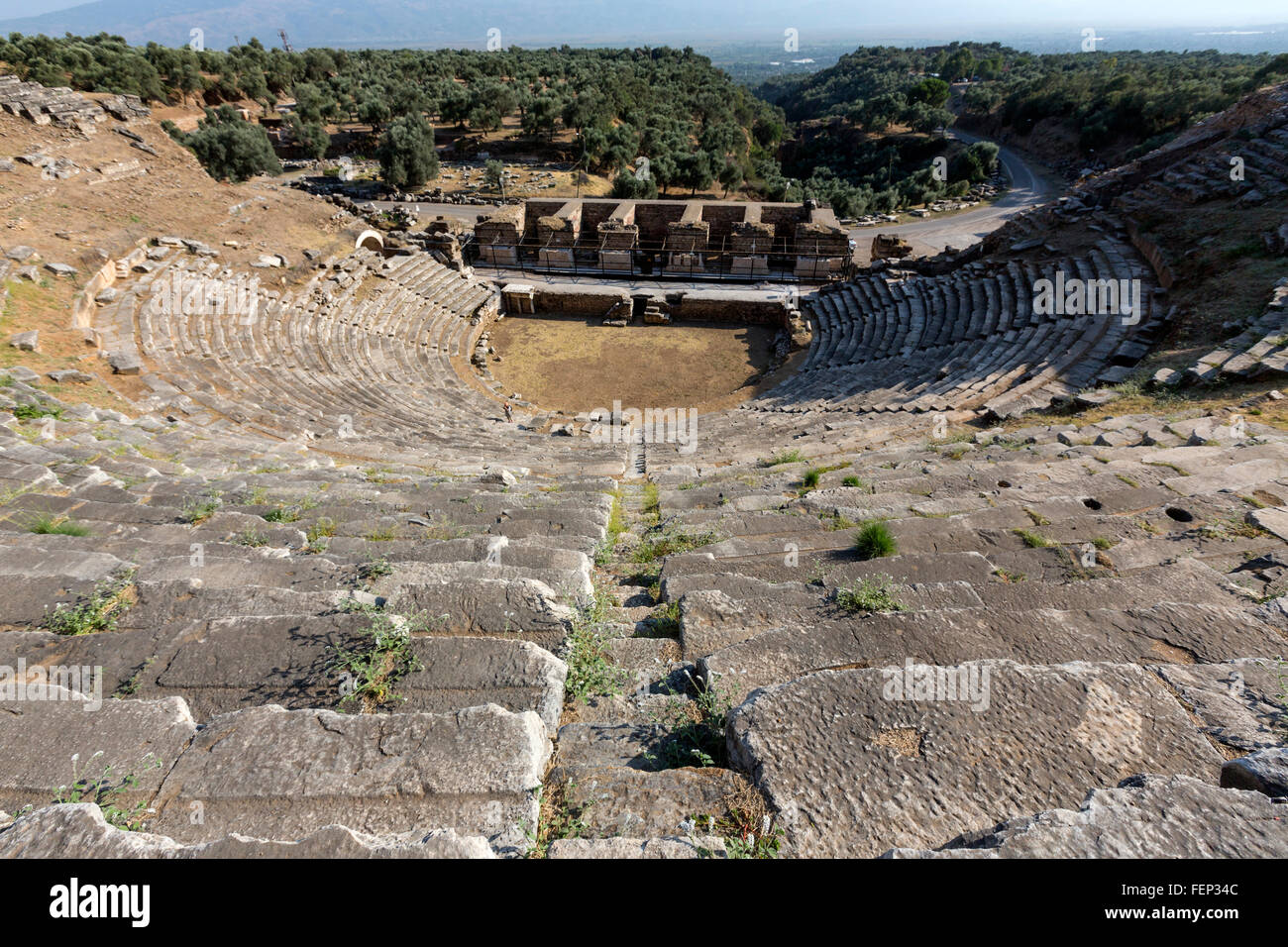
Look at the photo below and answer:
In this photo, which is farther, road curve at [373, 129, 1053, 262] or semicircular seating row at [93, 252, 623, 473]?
road curve at [373, 129, 1053, 262]

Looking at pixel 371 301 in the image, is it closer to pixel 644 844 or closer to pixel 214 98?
pixel 644 844

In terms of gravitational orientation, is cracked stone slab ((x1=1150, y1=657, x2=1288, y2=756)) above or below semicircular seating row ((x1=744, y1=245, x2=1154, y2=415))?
below

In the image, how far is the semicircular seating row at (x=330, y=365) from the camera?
1148 centimetres

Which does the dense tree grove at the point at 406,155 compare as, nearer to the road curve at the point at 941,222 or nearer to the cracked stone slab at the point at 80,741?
the road curve at the point at 941,222

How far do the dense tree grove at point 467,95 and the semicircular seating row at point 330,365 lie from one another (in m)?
22.8

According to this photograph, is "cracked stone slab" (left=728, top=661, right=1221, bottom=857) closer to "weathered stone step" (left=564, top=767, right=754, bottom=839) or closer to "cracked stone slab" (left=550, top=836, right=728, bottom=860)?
"weathered stone step" (left=564, top=767, right=754, bottom=839)

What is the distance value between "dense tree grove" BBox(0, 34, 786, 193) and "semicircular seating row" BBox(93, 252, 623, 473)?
74.8 ft

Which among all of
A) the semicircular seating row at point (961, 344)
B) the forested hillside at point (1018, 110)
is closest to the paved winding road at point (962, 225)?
the forested hillside at point (1018, 110)

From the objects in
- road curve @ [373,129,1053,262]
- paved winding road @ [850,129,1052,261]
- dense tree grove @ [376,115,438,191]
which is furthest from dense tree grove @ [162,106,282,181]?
paved winding road @ [850,129,1052,261]

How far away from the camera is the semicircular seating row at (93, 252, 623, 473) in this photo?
1148 cm

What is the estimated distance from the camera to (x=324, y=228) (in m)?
21.6

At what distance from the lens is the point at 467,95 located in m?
49.3

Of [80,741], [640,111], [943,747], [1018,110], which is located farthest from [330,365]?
[1018,110]
